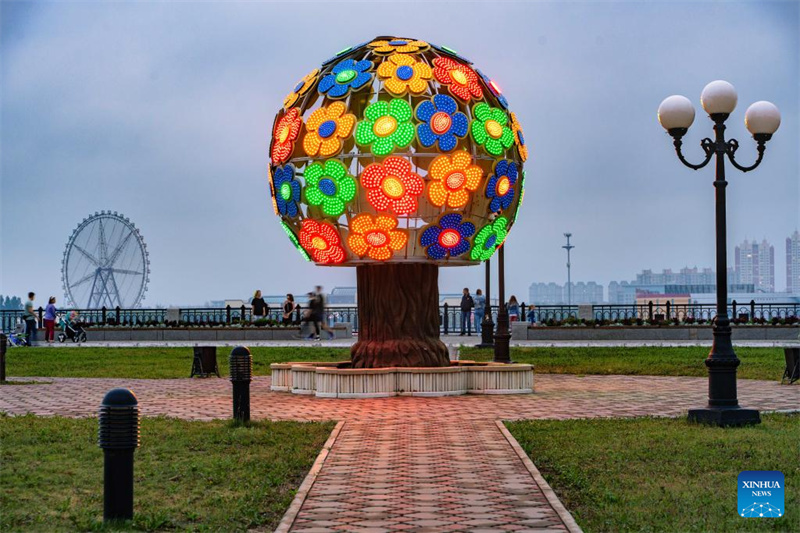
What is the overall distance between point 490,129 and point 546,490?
10870 millimetres

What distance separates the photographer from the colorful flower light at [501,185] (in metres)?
20.1

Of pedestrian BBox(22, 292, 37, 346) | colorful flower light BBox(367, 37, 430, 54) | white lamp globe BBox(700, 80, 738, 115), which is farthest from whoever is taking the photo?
pedestrian BBox(22, 292, 37, 346)

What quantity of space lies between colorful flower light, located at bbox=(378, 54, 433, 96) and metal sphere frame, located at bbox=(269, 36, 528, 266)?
17mm

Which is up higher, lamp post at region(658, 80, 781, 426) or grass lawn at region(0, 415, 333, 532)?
lamp post at region(658, 80, 781, 426)

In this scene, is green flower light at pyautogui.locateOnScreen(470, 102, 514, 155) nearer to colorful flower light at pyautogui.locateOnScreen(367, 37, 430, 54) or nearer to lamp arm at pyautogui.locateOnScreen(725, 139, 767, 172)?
colorful flower light at pyautogui.locateOnScreen(367, 37, 430, 54)

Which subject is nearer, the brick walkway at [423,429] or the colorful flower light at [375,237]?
the brick walkway at [423,429]

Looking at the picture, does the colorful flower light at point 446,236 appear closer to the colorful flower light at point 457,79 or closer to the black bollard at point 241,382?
the colorful flower light at point 457,79

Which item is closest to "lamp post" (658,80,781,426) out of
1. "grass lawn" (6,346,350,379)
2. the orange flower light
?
the orange flower light

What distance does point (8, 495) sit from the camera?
33.3ft

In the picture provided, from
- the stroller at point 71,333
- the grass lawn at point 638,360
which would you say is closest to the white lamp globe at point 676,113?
the grass lawn at point 638,360

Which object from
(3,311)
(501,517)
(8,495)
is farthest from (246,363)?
(3,311)

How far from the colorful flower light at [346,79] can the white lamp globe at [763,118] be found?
6.82 m

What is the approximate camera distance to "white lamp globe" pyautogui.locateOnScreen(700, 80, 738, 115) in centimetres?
1521

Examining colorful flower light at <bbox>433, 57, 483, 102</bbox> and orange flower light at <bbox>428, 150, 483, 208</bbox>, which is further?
colorful flower light at <bbox>433, 57, 483, 102</bbox>
